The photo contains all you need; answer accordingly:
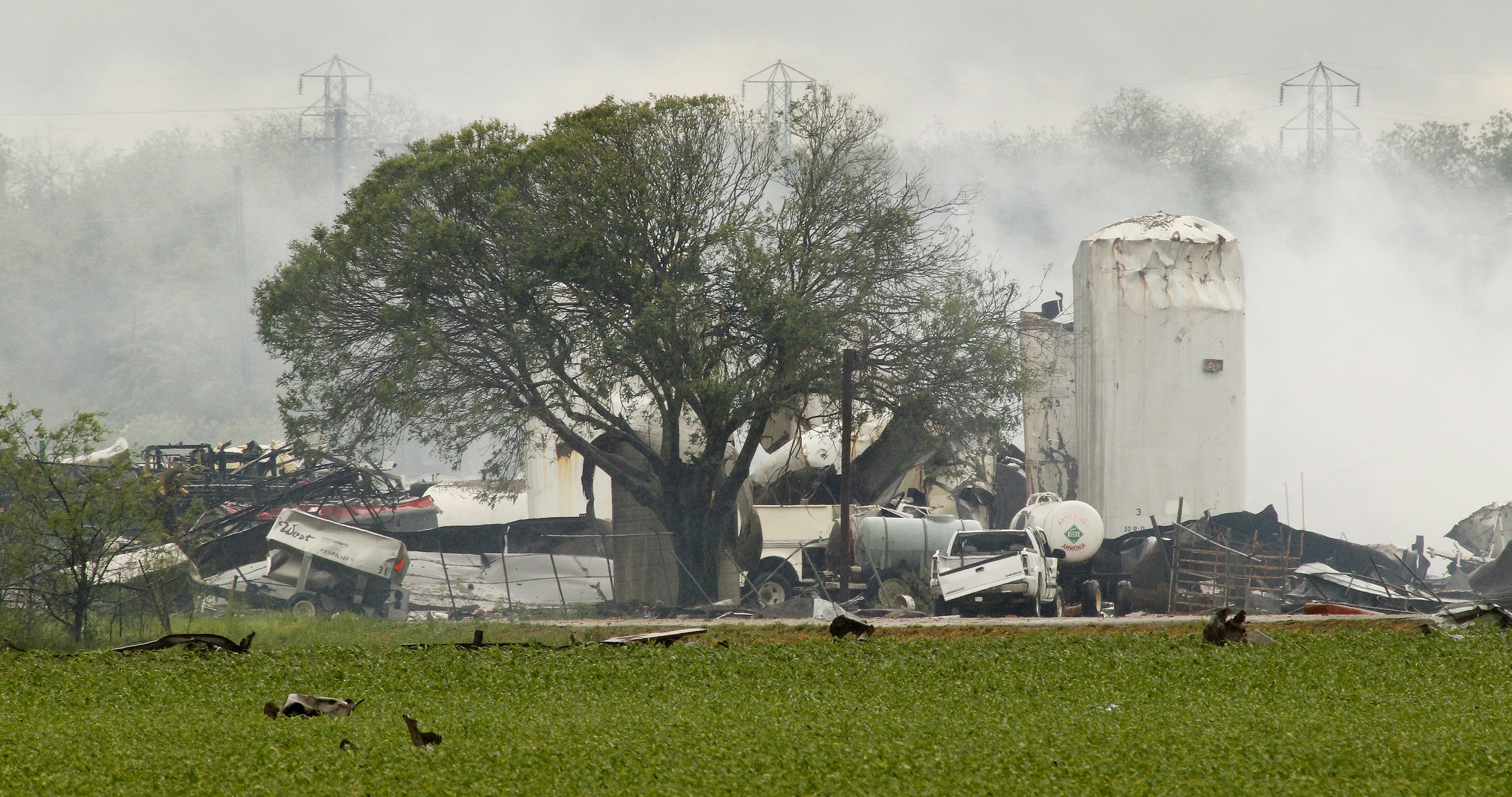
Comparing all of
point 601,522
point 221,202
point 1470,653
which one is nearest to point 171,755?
point 1470,653

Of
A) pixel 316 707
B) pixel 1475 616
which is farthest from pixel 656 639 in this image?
pixel 1475 616

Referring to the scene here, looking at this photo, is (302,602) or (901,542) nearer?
(302,602)

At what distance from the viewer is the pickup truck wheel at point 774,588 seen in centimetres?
2219

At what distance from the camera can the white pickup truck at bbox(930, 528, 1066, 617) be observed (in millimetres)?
19641

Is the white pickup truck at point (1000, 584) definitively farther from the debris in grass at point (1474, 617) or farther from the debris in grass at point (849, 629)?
the debris in grass at point (849, 629)

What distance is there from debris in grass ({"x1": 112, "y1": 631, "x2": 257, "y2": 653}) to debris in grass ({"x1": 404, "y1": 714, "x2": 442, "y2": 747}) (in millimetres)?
4791

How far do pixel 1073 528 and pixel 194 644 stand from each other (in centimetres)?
1603

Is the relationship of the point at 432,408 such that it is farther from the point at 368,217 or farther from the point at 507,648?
the point at 507,648

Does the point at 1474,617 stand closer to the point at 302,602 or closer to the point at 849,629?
the point at 849,629

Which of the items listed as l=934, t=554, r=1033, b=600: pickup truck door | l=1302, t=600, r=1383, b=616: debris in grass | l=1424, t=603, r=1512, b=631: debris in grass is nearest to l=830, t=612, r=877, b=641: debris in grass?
l=1424, t=603, r=1512, b=631: debris in grass

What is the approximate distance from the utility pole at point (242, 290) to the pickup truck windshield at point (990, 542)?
2158 inches

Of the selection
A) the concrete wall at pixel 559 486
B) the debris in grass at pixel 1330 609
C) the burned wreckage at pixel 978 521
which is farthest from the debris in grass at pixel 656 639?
the concrete wall at pixel 559 486

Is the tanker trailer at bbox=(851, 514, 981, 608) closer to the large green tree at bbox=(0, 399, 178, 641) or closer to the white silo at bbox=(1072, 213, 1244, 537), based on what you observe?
the white silo at bbox=(1072, 213, 1244, 537)

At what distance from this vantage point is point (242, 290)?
6969cm
